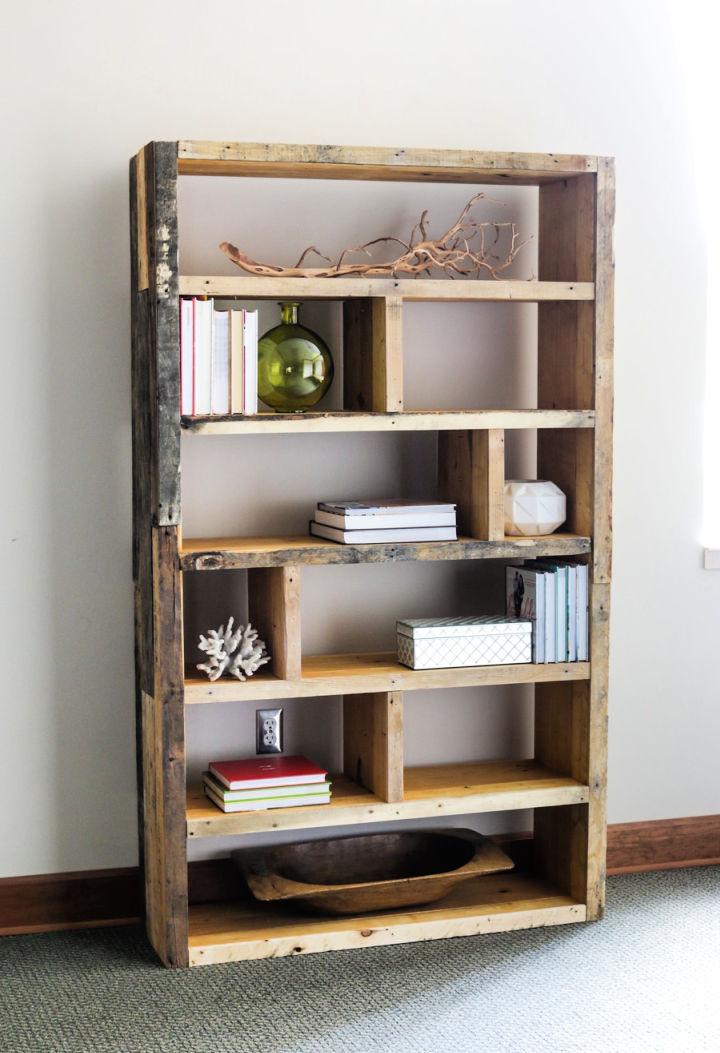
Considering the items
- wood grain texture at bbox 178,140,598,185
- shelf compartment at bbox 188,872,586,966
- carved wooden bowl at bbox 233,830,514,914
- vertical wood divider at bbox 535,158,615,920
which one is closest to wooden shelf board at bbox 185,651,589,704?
vertical wood divider at bbox 535,158,615,920

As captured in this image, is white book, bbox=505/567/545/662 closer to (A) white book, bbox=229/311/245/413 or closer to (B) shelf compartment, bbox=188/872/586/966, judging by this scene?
(B) shelf compartment, bbox=188/872/586/966

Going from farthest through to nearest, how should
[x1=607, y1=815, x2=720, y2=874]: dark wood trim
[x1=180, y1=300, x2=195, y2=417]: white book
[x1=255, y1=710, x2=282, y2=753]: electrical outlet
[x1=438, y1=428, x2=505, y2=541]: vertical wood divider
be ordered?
1. [x1=607, y1=815, x2=720, y2=874]: dark wood trim
2. [x1=255, y1=710, x2=282, y2=753]: electrical outlet
3. [x1=438, y1=428, x2=505, y2=541]: vertical wood divider
4. [x1=180, y1=300, x2=195, y2=417]: white book

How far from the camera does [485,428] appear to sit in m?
2.83

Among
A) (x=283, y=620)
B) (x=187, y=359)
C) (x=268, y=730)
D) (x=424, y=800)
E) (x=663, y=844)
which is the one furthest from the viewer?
(x=663, y=844)

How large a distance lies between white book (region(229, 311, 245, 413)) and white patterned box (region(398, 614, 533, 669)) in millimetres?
647

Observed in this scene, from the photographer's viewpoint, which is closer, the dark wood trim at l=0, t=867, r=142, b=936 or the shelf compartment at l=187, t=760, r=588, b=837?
the shelf compartment at l=187, t=760, r=588, b=837

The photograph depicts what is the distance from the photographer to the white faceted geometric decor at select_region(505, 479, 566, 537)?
2.92m

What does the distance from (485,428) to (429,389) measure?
34 cm

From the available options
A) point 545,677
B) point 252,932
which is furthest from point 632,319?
point 252,932

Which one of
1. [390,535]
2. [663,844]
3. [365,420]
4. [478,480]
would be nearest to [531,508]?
[478,480]

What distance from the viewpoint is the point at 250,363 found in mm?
2688

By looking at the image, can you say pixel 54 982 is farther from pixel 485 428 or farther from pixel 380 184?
pixel 380 184

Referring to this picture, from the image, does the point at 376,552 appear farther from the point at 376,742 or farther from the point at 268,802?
the point at 268,802

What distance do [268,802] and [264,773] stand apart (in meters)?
0.07
